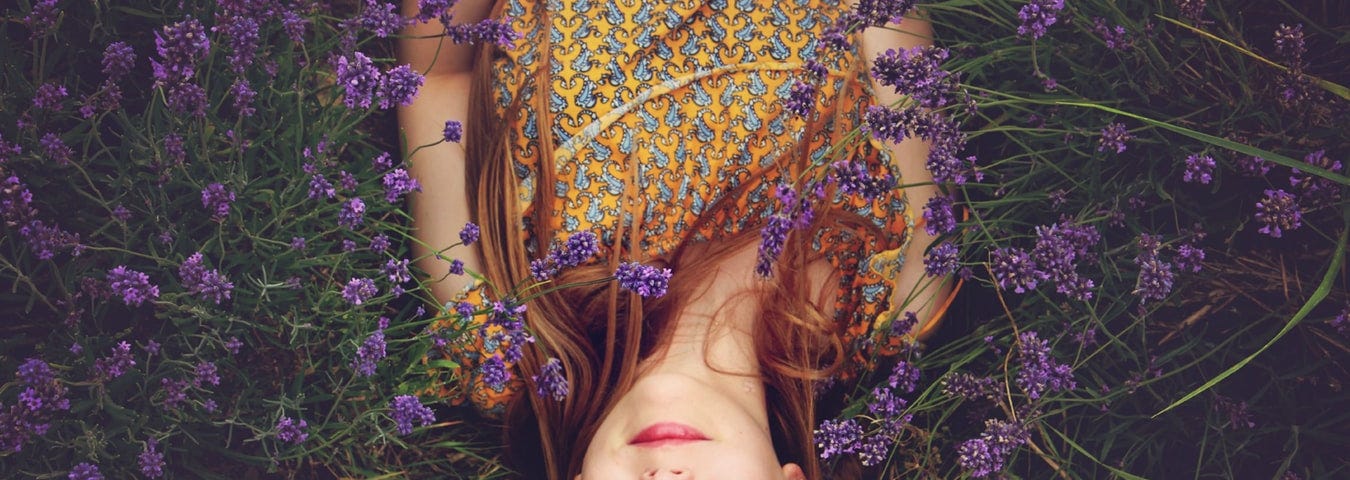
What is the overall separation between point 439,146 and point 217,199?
47cm

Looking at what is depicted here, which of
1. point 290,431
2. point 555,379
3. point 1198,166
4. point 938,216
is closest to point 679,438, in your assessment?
point 555,379

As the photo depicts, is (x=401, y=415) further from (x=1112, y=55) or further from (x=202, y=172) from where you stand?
(x=1112, y=55)

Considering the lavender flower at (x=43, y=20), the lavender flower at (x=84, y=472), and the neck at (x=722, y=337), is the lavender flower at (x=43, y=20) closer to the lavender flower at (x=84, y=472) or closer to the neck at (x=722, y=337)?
the lavender flower at (x=84, y=472)

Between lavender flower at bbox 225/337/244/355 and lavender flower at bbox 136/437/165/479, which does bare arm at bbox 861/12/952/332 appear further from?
lavender flower at bbox 136/437/165/479

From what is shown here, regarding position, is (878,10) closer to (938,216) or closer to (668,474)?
(938,216)

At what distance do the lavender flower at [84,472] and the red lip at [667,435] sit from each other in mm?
881

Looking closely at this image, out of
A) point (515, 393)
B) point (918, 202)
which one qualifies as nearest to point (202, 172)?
point (515, 393)

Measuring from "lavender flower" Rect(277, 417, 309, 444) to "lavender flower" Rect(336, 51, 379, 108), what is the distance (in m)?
0.59

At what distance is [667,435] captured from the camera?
2023 millimetres

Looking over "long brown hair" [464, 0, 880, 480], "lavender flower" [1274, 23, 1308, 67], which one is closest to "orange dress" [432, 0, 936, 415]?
"long brown hair" [464, 0, 880, 480]

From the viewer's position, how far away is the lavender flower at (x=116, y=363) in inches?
75.7

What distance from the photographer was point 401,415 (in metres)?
2.04

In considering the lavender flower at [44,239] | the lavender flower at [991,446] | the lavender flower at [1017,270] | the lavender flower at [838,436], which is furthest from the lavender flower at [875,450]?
the lavender flower at [44,239]

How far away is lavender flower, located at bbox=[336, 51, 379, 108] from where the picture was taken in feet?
6.02
